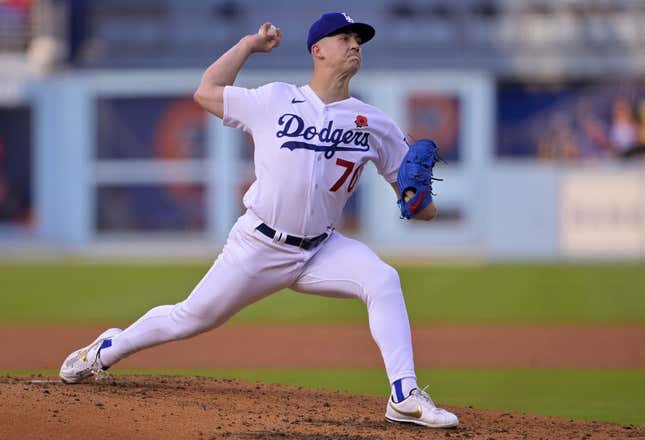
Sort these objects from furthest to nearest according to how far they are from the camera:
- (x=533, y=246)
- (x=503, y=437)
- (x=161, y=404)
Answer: (x=533, y=246) < (x=161, y=404) < (x=503, y=437)

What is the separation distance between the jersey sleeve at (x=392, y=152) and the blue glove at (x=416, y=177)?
0.60 feet

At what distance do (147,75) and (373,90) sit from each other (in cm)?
421

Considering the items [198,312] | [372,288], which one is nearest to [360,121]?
[372,288]

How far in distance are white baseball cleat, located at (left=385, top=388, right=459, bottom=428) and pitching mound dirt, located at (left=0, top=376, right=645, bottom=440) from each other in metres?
0.04

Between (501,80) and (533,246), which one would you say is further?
(501,80)

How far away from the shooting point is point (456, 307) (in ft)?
41.2

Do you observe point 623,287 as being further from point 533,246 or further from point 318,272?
point 318,272

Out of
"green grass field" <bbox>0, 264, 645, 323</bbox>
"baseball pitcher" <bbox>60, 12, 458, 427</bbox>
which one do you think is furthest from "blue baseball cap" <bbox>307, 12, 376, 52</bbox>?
"green grass field" <bbox>0, 264, 645, 323</bbox>

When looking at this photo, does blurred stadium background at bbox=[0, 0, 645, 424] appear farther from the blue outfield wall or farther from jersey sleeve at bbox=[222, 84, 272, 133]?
jersey sleeve at bbox=[222, 84, 272, 133]

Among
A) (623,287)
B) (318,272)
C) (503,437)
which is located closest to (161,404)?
(318,272)

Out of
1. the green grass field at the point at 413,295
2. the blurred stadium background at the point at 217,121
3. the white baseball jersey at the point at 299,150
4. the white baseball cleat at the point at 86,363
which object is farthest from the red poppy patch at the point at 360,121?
the blurred stadium background at the point at 217,121

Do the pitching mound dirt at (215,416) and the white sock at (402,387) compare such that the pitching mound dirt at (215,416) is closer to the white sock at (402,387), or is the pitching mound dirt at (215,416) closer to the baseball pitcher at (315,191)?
the white sock at (402,387)

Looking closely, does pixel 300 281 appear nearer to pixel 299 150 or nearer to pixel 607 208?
pixel 299 150

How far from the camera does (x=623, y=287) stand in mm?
14500
